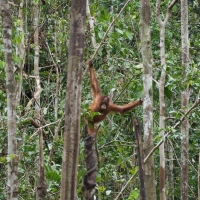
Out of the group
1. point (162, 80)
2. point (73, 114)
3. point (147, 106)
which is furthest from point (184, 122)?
point (73, 114)

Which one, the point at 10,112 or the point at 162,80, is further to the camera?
the point at 162,80

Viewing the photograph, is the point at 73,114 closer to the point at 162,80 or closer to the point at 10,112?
the point at 10,112

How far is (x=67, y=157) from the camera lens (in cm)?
318

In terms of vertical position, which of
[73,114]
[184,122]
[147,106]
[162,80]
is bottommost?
[184,122]

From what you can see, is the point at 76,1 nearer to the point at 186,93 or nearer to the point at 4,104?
the point at 4,104

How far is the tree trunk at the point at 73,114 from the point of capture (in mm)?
3145

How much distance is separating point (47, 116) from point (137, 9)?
3490 millimetres

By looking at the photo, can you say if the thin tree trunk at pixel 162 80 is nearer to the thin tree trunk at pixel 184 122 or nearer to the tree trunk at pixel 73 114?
the thin tree trunk at pixel 184 122

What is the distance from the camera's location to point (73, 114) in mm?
3168

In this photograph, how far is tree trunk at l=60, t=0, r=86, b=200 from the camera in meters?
3.14

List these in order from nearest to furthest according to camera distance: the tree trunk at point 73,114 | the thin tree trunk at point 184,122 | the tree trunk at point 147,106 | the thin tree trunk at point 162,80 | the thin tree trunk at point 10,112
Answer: the tree trunk at point 73,114, the thin tree trunk at point 10,112, the tree trunk at point 147,106, the thin tree trunk at point 162,80, the thin tree trunk at point 184,122

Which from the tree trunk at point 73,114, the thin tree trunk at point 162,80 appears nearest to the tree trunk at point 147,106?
the thin tree trunk at point 162,80

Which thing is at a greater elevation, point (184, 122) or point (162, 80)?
point (162, 80)

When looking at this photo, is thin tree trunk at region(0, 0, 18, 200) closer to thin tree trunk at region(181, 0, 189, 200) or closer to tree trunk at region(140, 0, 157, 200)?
tree trunk at region(140, 0, 157, 200)
